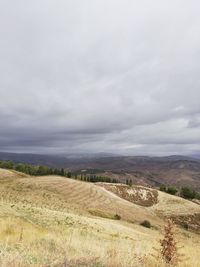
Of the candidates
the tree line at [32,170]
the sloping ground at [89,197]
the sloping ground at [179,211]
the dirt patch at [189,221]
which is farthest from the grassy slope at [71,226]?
the tree line at [32,170]

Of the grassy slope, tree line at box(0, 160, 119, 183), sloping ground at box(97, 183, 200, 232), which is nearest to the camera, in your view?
the grassy slope

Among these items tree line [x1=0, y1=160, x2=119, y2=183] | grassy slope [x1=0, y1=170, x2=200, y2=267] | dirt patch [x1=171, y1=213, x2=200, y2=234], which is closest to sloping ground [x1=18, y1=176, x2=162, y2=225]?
grassy slope [x1=0, y1=170, x2=200, y2=267]

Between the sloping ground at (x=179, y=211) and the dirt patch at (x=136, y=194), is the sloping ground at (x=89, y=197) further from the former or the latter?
the dirt patch at (x=136, y=194)

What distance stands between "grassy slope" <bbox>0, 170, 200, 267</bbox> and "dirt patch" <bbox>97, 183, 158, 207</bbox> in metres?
3.17

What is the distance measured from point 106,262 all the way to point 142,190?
4900 inches

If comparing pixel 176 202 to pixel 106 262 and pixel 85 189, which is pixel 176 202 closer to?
pixel 85 189

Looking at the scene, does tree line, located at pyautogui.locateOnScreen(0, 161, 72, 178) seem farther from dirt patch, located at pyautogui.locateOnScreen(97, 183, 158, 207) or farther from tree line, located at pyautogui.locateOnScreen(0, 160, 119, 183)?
dirt patch, located at pyautogui.locateOnScreen(97, 183, 158, 207)

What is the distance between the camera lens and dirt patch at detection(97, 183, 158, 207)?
122562 mm

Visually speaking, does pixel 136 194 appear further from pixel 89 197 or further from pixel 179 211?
pixel 89 197

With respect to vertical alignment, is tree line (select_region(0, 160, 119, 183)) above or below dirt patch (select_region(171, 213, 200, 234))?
above

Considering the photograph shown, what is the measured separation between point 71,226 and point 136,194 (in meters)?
103

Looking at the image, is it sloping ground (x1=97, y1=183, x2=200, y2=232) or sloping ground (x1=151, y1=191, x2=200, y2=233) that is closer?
sloping ground (x1=151, y1=191, x2=200, y2=233)

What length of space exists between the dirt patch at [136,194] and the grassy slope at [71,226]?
3.17 meters

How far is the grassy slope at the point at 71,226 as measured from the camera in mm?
10113
